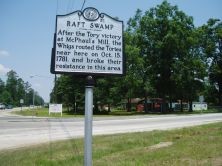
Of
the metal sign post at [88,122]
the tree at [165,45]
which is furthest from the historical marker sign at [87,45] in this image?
the tree at [165,45]

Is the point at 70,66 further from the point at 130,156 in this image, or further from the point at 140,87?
the point at 140,87

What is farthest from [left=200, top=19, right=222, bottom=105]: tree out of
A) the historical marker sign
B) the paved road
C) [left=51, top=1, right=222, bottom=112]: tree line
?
the historical marker sign

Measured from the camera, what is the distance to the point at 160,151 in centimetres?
1061

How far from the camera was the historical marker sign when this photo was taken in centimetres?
612

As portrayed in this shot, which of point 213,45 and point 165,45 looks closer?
point 165,45

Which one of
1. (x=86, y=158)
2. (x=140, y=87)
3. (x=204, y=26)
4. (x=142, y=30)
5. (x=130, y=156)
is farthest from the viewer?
(x=204, y=26)

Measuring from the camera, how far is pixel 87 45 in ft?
20.4

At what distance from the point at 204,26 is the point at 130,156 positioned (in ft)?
237

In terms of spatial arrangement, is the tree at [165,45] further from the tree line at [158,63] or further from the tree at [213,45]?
the tree at [213,45]

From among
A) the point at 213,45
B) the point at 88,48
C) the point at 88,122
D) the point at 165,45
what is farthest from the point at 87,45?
the point at 213,45

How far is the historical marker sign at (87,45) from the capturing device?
20.1 ft

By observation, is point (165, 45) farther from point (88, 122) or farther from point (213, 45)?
point (88, 122)

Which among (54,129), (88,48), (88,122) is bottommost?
(54,129)

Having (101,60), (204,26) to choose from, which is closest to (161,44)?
(204,26)
